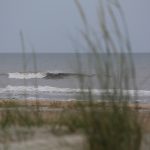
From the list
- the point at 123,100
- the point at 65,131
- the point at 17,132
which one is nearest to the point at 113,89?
the point at 123,100

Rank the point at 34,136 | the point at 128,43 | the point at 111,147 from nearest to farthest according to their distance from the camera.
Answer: the point at 111,147, the point at 128,43, the point at 34,136

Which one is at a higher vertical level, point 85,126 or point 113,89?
point 113,89

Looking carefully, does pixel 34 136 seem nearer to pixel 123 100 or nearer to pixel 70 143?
pixel 70 143

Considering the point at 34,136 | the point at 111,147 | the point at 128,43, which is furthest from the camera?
the point at 34,136

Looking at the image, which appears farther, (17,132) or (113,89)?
(17,132)

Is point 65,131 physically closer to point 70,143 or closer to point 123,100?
point 70,143

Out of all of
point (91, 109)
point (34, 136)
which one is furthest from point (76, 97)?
point (34, 136)

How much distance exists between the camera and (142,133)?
13.5ft

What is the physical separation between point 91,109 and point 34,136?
0.83 metres

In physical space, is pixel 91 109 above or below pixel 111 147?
above

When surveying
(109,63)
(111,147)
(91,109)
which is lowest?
(111,147)

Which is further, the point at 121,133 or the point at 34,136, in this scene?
the point at 34,136

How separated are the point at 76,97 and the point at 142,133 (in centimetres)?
64

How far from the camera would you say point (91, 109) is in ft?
13.2
